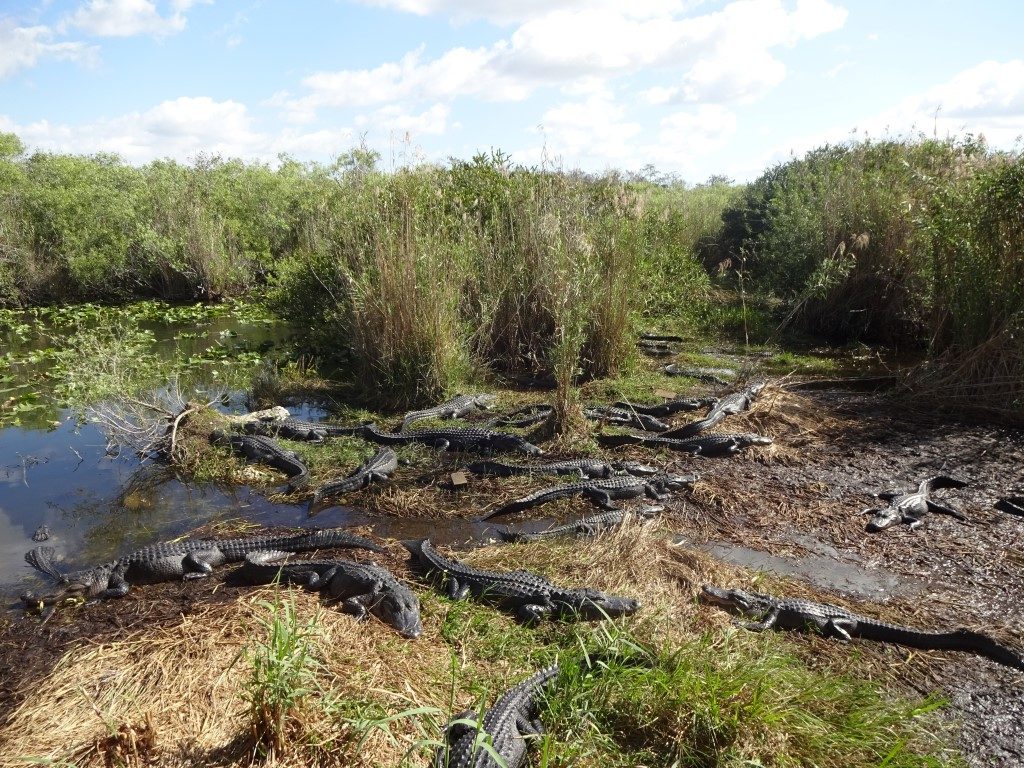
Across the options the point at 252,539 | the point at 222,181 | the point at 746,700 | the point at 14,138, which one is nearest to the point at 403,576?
the point at 252,539

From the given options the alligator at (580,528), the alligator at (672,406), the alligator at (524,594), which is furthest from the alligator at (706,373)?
the alligator at (524,594)

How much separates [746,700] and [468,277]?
6.73 meters

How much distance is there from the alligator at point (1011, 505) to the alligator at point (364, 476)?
509 cm

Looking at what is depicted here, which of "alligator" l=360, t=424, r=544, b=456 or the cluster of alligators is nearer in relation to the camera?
the cluster of alligators

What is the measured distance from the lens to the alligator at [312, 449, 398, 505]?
5.80 metres

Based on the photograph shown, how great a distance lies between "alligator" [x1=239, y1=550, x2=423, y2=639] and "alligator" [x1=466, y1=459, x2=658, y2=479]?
1.92m

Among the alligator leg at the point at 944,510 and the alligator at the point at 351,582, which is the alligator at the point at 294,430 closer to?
the alligator at the point at 351,582

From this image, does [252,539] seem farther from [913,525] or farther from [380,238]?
[913,525]

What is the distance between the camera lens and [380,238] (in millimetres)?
7789

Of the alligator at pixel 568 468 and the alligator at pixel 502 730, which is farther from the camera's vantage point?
the alligator at pixel 568 468

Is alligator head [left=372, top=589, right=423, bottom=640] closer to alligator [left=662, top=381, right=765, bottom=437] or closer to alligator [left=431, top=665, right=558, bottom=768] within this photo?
alligator [left=431, top=665, right=558, bottom=768]

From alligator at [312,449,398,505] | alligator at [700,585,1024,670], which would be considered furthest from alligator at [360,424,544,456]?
alligator at [700,585,1024,670]

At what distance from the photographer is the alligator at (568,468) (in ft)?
19.6

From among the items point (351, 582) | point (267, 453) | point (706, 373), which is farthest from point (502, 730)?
point (706, 373)
